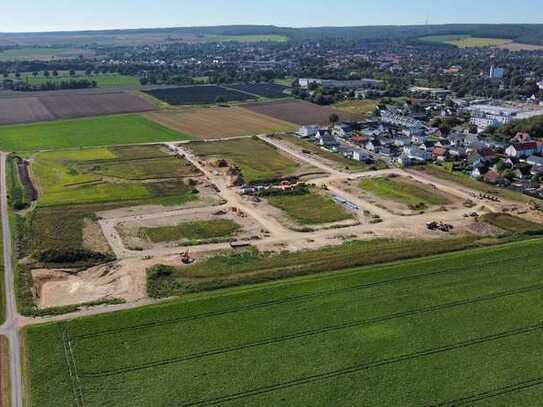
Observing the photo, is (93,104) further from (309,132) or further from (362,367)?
(362,367)

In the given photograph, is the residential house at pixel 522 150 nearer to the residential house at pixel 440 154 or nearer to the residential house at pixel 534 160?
the residential house at pixel 534 160

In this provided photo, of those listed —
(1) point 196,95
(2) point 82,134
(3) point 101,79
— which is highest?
(3) point 101,79

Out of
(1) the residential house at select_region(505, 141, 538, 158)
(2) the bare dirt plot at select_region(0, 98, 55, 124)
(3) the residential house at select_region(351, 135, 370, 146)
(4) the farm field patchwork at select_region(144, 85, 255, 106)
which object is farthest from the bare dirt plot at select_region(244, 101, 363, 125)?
(2) the bare dirt plot at select_region(0, 98, 55, 124)

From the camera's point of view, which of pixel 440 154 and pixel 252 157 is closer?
pixel 440 154

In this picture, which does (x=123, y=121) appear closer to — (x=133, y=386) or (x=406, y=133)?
(x=406, y=133)

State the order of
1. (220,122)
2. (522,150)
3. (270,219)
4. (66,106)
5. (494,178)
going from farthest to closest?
(66,106), (220,122), (522,150), (494,178), (270,219)

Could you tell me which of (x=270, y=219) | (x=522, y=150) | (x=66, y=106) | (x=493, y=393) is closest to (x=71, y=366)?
(x=493, y=393)

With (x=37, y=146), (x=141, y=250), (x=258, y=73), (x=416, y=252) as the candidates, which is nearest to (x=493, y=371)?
(x=416, y=252)
